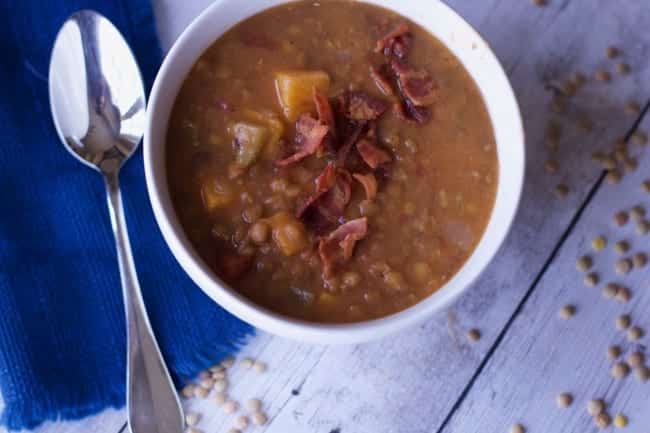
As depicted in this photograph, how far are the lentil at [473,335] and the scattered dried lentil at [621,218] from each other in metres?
0.50

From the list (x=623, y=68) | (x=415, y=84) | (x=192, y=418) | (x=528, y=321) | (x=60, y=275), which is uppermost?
(x=623, y=68)

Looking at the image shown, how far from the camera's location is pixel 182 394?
2.11 m

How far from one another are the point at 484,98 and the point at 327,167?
42 centimetres

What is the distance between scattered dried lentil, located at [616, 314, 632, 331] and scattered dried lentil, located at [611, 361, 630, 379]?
0.10m

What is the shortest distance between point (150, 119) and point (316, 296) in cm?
54

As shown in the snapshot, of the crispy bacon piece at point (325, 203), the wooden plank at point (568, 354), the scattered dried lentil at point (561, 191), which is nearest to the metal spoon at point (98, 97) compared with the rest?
the crispy bacon piece at point (325, 203)

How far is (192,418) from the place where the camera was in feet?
6.89

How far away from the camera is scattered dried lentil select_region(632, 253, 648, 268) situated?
87.6 inches

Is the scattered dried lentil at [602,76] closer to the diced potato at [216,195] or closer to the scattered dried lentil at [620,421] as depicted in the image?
the scattered dried lentil at [620,421]

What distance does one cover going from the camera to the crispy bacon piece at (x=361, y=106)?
6.10 feet

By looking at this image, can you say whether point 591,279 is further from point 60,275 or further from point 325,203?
point 60,275

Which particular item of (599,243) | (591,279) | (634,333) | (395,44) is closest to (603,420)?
(634,333)

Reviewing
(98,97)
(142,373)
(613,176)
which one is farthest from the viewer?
(613,176)

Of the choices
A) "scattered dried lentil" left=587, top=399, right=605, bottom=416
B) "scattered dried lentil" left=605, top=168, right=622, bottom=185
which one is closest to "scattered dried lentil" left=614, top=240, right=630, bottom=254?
"scattered dried lentil" left=605, top=168, right=622, bottom=185
